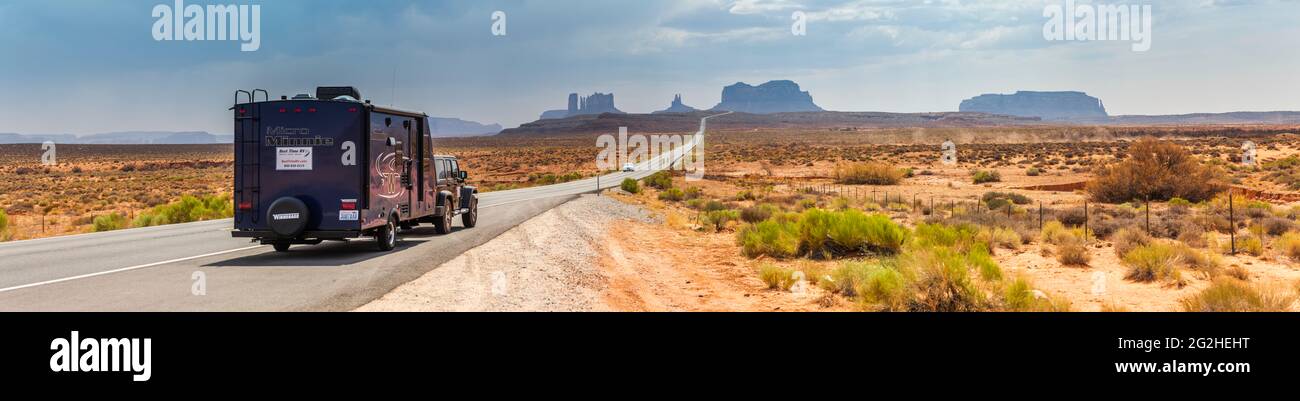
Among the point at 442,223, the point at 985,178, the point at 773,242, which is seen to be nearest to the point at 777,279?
the point at 773,242

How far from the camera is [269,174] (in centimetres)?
1375

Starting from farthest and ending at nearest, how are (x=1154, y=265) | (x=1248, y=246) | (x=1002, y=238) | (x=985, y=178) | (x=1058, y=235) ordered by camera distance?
(x=985, y=178)
(x=1058, y=235)
(x=1002, y=238)
(x=1248, y=246)
(x=1154, y=265)

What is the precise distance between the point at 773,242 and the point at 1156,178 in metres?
22.0

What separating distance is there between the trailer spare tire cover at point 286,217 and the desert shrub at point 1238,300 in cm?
1258

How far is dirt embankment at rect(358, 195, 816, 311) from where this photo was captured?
10.1m

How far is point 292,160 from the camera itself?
13.7 metres

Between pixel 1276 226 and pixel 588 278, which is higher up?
pixel 1276 226

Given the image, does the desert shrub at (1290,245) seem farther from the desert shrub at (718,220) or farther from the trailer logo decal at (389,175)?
the trailer logo decal at (389,175)

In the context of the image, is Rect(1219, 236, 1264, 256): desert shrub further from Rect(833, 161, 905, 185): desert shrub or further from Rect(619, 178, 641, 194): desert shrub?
Rect(833, 161, 905, 185): desert shrub

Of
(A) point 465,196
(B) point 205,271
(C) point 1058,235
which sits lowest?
(B) point 205,271

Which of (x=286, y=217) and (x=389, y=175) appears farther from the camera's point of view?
(x=389, y=175)

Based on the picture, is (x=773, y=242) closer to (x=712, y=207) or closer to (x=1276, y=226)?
(x=1276, y=226)

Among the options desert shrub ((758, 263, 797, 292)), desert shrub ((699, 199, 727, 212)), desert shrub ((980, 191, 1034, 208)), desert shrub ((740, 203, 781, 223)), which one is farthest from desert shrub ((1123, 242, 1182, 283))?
desert shrub ((980, 191, 1034, 208))
